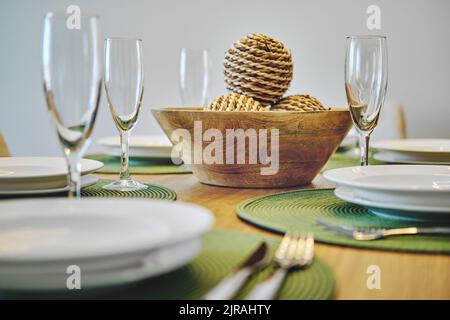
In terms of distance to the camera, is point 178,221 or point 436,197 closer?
point 178,221

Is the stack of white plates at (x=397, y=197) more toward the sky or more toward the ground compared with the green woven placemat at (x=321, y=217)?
more toward the sky

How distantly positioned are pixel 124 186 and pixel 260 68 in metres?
0.38

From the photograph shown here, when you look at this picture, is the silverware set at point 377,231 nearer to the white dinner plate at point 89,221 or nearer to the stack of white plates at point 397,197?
the stack of white plates at point 397,197

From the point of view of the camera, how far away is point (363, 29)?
362cm

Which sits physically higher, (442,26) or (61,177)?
(442,26)

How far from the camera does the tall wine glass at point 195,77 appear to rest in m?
1.76

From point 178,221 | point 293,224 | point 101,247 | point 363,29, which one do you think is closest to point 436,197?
point 293,224

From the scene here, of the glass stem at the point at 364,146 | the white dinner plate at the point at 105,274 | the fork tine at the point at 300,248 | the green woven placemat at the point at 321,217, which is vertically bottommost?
the green woven placemat at the point at 321,217

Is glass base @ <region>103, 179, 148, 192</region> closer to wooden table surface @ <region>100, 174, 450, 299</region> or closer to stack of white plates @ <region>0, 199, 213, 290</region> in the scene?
wooden table surface @ <region>100, 174, 450, 299</region>

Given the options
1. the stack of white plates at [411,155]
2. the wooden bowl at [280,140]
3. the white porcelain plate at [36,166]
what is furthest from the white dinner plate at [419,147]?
the white porcelain plate at [36,166]

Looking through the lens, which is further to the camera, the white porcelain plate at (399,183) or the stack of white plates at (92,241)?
the white porcelain plate at (399,183)

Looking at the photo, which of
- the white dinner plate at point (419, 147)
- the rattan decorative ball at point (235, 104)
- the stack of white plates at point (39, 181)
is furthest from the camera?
the white dinner plate at point (419, 147)

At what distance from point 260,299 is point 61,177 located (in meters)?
0.54
